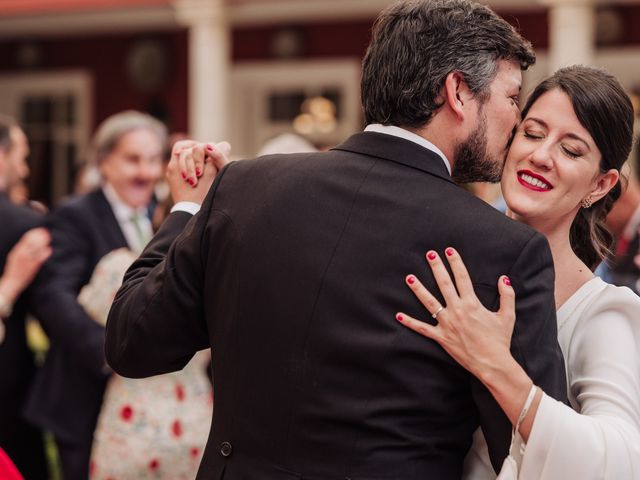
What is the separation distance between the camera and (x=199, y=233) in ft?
6.82

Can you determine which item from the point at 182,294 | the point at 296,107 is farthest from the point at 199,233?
the point at 296,107

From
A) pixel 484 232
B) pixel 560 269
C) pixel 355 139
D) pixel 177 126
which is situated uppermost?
pixel 355 139

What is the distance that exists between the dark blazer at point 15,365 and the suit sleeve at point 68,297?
11 cm

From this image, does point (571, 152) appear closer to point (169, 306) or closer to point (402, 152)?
point (402, 152)

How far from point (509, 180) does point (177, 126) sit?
1205 cm

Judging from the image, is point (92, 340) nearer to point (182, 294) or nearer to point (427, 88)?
point (182, 294)

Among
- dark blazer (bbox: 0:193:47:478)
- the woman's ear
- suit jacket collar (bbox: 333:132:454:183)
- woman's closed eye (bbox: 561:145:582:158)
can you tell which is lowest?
dark blazer (bbox: 0:193:47:478)

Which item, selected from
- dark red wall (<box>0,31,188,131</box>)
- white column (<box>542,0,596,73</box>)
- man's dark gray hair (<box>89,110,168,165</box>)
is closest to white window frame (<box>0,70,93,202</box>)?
dark red wall (<box>0,31,188,131</box>)

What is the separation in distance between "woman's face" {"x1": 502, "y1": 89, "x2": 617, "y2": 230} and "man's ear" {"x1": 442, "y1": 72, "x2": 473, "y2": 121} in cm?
36

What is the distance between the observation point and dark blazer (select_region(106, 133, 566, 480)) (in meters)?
1.88

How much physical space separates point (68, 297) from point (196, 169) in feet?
6.74

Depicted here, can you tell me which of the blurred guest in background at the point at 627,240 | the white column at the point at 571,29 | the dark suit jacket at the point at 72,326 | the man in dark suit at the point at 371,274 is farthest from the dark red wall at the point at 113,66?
the man in dark suit at the point at 371,274

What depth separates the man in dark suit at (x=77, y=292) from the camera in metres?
4.09

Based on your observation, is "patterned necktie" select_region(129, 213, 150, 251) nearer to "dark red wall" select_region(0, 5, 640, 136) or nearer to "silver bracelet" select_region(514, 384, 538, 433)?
"silver bracelet" select_region(514, 384, 538, 433)
